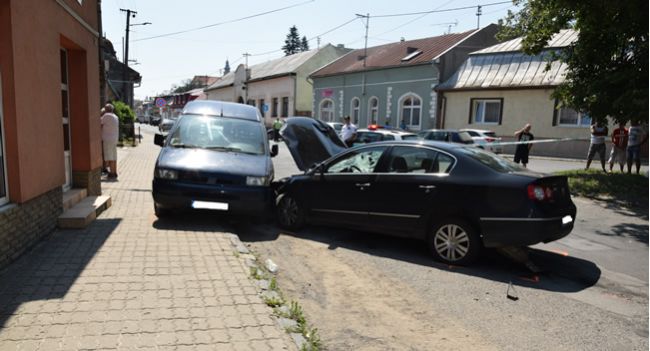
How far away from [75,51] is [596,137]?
13.9 metres

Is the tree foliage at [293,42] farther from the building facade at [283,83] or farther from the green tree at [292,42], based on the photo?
the building facade at [283,83]

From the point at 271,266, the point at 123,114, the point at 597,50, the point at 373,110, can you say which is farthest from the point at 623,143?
the point at 123,114

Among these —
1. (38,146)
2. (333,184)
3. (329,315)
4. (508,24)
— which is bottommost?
(329,315)

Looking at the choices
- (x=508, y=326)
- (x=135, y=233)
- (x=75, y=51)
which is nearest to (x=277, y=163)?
(x=75, y=51)

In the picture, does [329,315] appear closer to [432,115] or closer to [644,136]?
[644,136]

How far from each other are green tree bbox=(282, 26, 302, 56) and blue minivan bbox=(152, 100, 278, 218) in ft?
303

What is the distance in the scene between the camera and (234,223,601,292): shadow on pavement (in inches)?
205

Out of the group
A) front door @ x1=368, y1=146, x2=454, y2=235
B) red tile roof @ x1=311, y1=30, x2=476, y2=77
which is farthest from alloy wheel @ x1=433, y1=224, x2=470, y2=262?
red tile roof @ x1=311, y1=30, x2=476, y2=77

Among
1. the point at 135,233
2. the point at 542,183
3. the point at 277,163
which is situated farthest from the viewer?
the point at 277,163

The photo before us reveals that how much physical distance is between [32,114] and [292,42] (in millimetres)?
96576

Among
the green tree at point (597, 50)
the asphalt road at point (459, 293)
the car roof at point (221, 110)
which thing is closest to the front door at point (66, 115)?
the car roof at point (221, 110)

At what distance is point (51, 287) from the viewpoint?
13.7 ft

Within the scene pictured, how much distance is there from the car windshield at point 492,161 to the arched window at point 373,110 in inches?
1114

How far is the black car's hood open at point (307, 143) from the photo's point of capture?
8930 mm
